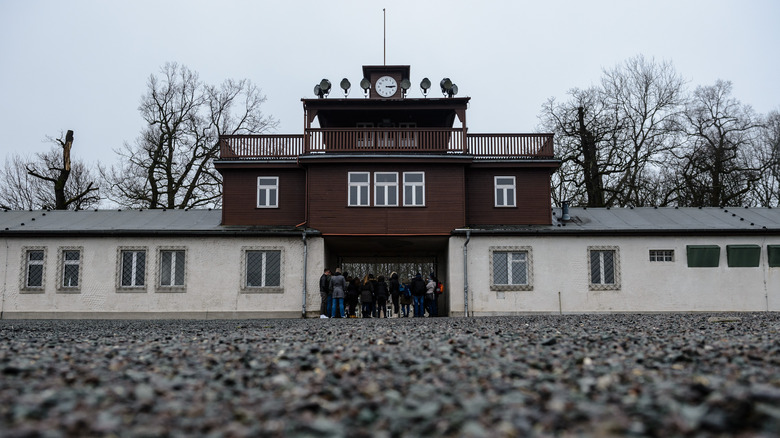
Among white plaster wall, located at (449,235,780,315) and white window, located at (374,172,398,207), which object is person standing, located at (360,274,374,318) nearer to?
white plaster wall, located at (449,235,780,315)

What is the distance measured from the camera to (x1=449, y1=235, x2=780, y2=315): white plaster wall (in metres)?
25.8

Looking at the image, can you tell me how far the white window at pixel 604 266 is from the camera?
85.8 ft

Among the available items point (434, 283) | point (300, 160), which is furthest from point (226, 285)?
point (434, 283)

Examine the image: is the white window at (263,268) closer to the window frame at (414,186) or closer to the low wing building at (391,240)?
the low wing building at (391,240)

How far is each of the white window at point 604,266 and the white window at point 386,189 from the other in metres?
7.40

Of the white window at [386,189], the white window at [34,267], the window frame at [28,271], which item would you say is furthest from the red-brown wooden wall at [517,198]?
the white window at [34,267]

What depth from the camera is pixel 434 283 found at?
25.9 metres

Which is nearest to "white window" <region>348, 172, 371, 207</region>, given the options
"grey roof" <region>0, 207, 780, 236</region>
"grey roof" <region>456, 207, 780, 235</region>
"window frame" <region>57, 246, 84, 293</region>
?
"grey roof" <region>0, 207, 780, 236</region>

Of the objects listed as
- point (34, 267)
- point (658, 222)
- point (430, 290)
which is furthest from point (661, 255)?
point (34, 267)

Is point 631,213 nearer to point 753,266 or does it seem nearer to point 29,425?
point 753,266

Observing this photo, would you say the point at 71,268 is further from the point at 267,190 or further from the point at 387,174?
the point at 387,174

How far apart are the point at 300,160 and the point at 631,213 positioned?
43.7 feet

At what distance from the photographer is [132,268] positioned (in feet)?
86.3

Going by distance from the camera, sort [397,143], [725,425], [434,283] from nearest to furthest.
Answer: [725,425]
[434,283]
[397,143]
